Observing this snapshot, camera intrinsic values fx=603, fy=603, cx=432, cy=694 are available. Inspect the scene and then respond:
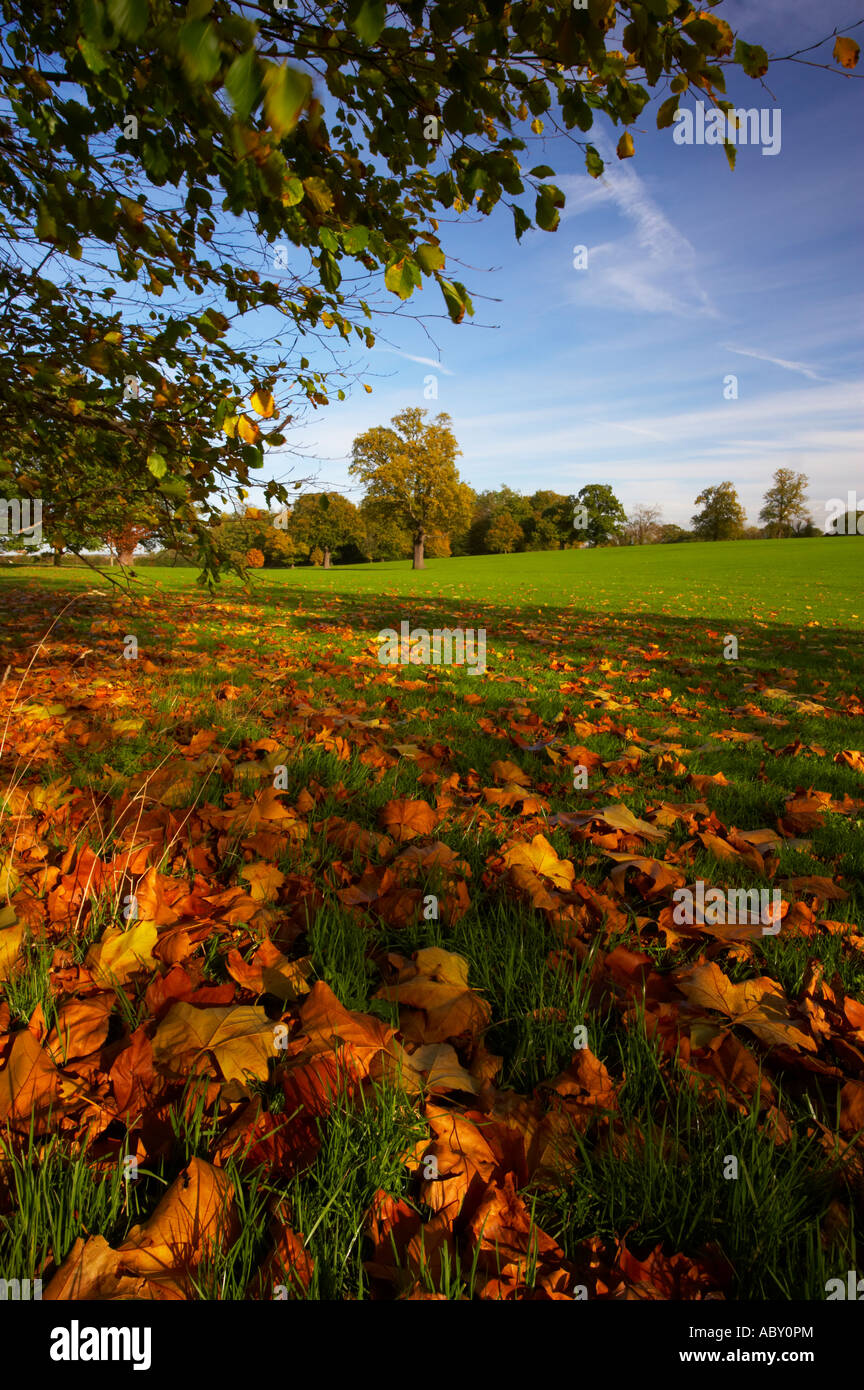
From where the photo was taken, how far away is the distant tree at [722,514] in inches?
3733

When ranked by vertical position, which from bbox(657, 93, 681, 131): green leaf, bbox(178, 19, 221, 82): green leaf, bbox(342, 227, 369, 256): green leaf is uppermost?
bbox(657, 93, 681, 131): green leaf

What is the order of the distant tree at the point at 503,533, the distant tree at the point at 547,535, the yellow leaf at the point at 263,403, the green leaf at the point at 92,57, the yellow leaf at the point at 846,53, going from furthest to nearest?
1. the distant tree at the point at 503,533
2. the distant tree at the point at 547,535
3. the yellow leaf at the point at 263,403
4. the yellow leaf at the point at 846,53
5. the green leaf at the point at 92,57

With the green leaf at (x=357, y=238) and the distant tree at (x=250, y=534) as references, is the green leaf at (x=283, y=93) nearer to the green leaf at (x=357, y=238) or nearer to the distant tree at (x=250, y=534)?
the green leaf at (x=357, y=238)

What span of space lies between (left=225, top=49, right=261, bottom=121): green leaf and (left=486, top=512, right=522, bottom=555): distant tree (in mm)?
84125

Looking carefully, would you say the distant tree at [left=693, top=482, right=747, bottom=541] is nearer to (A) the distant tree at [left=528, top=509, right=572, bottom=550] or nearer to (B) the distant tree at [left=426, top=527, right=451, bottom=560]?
(A) the distant tree at [left=528, top=509, right=572, bottom=550]

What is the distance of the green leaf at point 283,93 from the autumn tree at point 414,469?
47.6 meters

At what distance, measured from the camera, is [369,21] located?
1.55 meters

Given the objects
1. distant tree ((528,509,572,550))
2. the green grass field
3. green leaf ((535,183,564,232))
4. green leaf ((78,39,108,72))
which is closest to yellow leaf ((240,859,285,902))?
the green grass field

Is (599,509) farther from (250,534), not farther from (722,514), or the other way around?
(250,534)

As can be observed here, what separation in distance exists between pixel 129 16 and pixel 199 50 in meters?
0.21

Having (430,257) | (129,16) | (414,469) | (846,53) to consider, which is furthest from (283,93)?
(414,469)

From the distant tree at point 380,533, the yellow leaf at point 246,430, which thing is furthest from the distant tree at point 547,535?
the yellow leaf at point 246,430

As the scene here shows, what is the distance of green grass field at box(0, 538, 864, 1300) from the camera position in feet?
3.63
